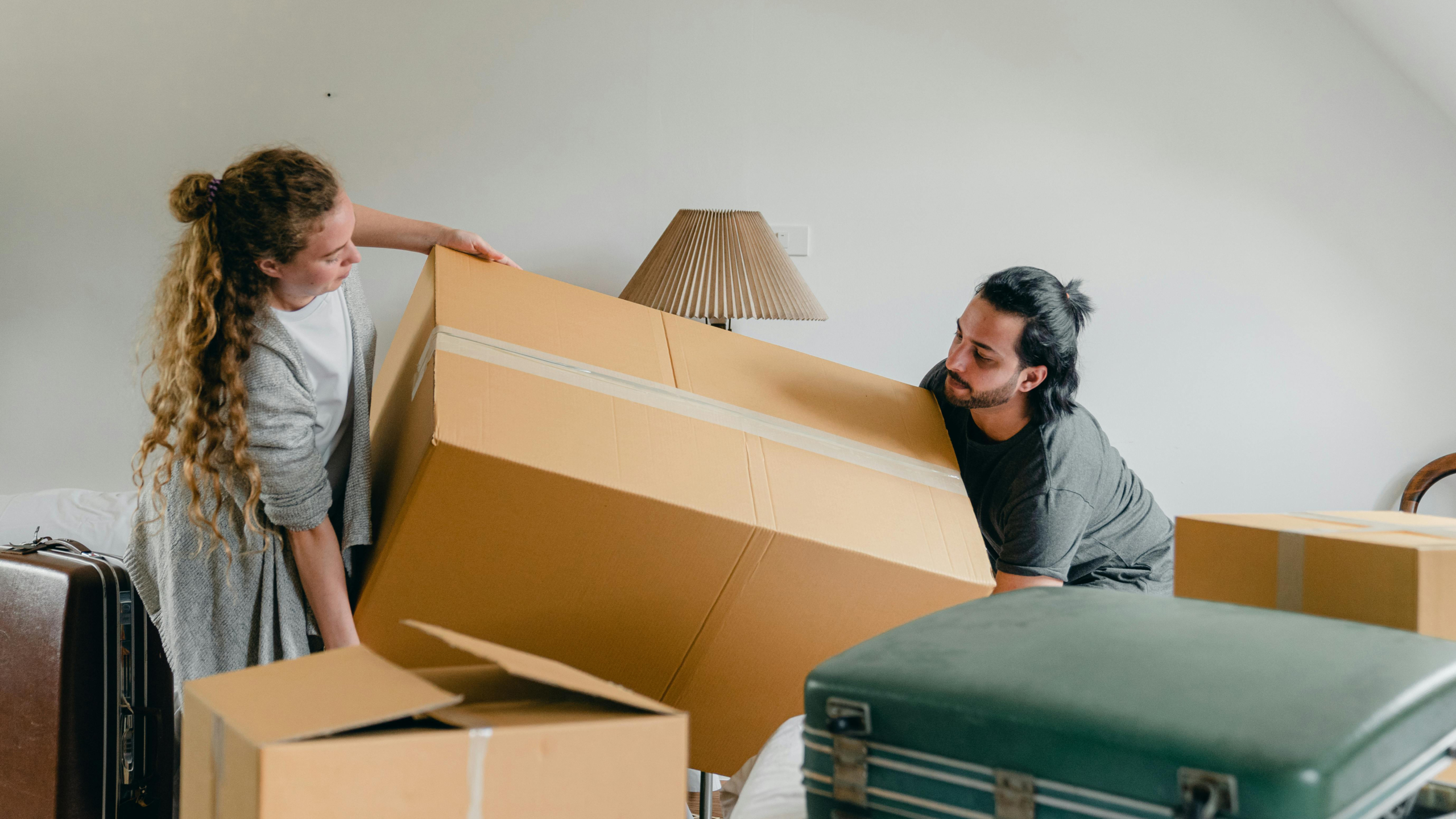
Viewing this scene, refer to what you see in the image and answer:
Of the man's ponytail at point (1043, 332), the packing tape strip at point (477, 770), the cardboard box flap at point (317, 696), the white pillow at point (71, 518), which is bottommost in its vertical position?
the white pillow at point (71, 518)

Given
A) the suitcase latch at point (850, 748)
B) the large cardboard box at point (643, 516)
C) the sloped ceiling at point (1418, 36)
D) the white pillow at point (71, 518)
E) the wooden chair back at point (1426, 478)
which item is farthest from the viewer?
the wooden chair back at point (1426, 478)

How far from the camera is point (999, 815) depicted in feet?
2.03

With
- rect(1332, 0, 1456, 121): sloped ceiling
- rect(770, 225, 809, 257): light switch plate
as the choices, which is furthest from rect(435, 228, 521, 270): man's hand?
rect(1332, 0, 1456, 121): sloped ceiling

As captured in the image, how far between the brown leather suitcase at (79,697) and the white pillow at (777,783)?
1.01m

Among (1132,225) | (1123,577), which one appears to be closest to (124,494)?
(1123,577)

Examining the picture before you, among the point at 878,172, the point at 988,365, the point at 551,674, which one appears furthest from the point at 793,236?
the point at 551,674

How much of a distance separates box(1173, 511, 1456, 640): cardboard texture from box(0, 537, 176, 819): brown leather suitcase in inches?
58.2

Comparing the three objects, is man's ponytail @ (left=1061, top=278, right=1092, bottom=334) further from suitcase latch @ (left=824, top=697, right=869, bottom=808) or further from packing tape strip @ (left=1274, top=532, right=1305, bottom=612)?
suitcase latch @ (left=824, top=697, right=869, bottom=808)

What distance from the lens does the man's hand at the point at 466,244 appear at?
1.35 metres

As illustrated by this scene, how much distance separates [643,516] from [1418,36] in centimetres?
220

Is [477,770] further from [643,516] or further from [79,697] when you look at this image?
[79,697]

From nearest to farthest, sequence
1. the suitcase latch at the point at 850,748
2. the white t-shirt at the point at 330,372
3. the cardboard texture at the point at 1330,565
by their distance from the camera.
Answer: the suitcase latch at the point at 850,748 → the cardboard texture at the point at 1330,565 → the white t-shirt at the point at 330,372

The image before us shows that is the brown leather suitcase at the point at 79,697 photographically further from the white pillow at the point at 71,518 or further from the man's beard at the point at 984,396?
the man's beard at the point at 984,396

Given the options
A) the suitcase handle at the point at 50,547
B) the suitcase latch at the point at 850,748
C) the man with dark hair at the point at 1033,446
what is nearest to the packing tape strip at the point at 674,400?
the man with dark hair at the point at 1033,446
